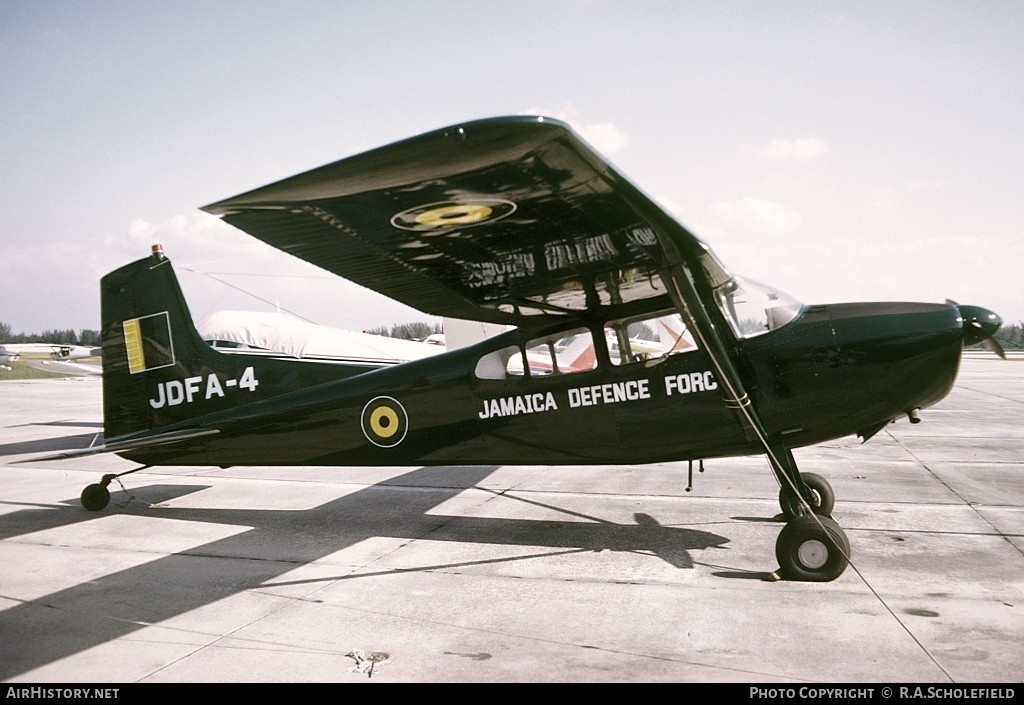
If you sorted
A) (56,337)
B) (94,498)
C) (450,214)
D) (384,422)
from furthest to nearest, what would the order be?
(56,337), (94,498), (384,422), (450,214)

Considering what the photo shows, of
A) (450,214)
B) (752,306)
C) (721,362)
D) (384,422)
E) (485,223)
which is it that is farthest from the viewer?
(384,422)

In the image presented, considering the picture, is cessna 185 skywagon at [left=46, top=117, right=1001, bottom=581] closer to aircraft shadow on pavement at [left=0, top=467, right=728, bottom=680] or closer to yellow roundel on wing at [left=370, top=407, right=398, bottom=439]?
yellow roundel on wing at [left=370, top=407, right=398, bottom=439]

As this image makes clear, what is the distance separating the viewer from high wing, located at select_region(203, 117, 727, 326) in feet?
10.5

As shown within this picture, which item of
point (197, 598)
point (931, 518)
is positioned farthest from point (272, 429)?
point (931, 518)

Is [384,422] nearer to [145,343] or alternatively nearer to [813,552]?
[145,343]

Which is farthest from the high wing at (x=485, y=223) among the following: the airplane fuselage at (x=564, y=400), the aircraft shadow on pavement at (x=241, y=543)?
the aircraft shadow on pavement at (x=241, y=543)

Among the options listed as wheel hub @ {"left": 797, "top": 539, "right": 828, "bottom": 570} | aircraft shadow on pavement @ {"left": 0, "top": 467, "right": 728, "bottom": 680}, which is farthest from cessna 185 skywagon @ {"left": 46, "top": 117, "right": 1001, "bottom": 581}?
aircraft shadow on pavement @ {"left": 0, "top": 467, "right": 728, "bottom": 680}

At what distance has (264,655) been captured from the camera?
3.77m

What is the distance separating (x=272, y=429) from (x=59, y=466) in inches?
271

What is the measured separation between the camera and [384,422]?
6.54 meters

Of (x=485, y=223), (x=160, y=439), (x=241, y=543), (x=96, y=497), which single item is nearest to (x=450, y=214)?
(x=485, y=223)

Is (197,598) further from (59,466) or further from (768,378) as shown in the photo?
(59,466)

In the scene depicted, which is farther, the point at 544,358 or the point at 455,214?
the point at 544,358

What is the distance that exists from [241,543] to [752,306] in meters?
5.12
